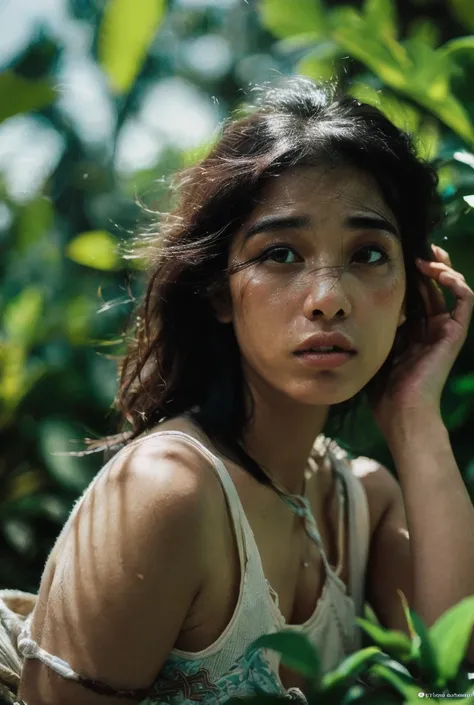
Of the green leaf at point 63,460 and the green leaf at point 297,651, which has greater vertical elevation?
the green leaf at point 297,651

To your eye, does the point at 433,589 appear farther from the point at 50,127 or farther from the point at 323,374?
the point at 50,127

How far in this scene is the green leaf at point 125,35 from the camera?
2.49 m

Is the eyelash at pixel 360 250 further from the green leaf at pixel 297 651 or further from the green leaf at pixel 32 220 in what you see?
the green leaf at pixel 32 220

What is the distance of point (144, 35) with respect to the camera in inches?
102

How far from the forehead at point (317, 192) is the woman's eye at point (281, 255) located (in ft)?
0.23

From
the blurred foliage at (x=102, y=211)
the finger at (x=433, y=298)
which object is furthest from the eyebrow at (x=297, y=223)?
the finger at (x=433, y=298)

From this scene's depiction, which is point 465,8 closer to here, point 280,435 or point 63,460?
point 280,435

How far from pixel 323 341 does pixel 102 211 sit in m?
2.15

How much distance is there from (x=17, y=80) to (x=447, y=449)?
104 centimetres

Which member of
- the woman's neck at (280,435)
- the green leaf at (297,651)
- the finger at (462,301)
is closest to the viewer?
the green leaf at (297,651)

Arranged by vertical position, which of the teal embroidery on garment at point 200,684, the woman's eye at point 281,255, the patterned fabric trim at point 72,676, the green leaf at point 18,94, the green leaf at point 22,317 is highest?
the green leaf at point 18,94

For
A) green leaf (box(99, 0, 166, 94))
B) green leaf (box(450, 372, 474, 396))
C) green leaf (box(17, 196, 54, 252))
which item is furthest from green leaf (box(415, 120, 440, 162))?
green leaf (box(17, 196, 54, 252))

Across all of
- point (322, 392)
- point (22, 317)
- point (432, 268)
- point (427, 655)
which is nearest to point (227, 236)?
point (322, 392)

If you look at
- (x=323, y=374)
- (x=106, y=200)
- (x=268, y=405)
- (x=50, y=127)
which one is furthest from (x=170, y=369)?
(x=50, y=127)
